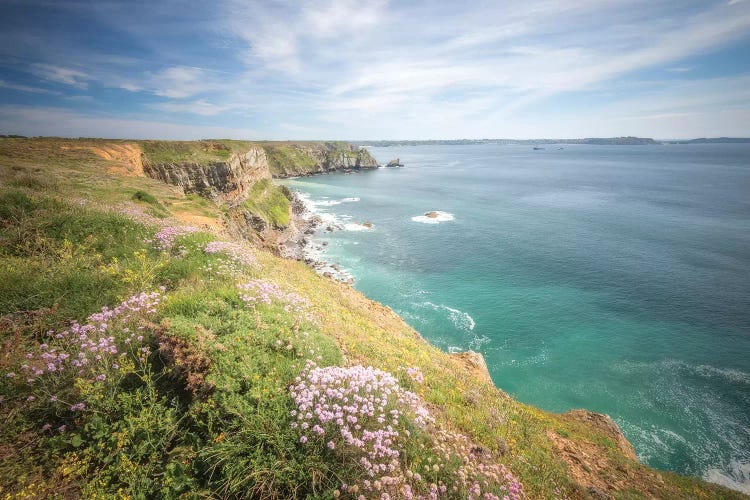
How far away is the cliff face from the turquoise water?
288 feet

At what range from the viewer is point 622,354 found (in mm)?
28922

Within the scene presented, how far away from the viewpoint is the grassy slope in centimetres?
479

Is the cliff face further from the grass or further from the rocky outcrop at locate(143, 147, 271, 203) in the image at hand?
the rocky outcrop at locate(143, 147, 271, 203)

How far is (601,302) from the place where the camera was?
3653 cm

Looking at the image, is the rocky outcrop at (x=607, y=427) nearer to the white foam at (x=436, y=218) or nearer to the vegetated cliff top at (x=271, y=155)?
the white foam at (x=436, y=218)

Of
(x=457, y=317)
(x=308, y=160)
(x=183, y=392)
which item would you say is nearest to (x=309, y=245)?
(x=457, y=317)

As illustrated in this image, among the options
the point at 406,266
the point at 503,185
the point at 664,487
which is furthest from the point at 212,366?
the point at 503,185

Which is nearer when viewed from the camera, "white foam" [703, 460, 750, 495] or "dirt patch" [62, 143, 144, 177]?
"white foam" [703, 460, 750, 495]

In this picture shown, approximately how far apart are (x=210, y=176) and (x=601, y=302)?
60540 millimetres

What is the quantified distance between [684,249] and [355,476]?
65.9 meters

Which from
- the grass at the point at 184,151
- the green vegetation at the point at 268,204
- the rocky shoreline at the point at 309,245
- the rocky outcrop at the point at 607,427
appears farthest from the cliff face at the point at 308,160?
the rocky outcrop at the point at 607,427

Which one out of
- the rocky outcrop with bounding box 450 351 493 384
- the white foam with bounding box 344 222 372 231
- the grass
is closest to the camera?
the rocky outcrop with bounding box 450 351 493 384

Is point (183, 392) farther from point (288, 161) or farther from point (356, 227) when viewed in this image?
point (288, 161)

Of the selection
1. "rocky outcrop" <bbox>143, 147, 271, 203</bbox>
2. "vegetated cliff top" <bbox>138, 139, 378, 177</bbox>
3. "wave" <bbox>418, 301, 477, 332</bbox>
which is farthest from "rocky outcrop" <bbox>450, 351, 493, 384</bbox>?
"vegetated cliff top" <bbox>138, 139, 378, 177</bbox>
